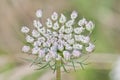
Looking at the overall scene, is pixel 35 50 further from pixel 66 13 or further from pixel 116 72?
pixel 66 13

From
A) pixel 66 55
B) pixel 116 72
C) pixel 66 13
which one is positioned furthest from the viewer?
pixel 66 13

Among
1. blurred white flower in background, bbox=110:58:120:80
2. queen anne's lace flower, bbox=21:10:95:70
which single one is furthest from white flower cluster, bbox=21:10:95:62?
blurred white flower in background, bbox=110:58:120:80

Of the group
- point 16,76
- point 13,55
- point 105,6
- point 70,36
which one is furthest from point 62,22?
point 105,6

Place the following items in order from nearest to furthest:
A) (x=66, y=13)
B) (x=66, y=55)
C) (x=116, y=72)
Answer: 1. (x=66, y=55)
2. (x=116, y=72)
3. (x=66, y=13)

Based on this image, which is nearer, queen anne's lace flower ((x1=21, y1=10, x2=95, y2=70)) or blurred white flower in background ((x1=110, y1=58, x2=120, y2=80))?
queen anne's lace flower ((x1=21, y1=10, x2=95, y2=70))

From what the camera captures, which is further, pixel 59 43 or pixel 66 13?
pixel 66 13

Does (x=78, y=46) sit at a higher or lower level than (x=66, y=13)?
lower

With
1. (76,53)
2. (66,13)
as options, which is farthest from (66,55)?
(66,13)

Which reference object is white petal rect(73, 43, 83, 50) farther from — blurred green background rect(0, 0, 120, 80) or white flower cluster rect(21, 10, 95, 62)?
blurred green background rect(0, 0, 120, 80)

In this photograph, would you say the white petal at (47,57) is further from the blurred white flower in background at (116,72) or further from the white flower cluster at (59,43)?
the blurred white flower in background at (116,72)

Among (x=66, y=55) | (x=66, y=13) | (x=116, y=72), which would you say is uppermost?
(x=66, y=13)
